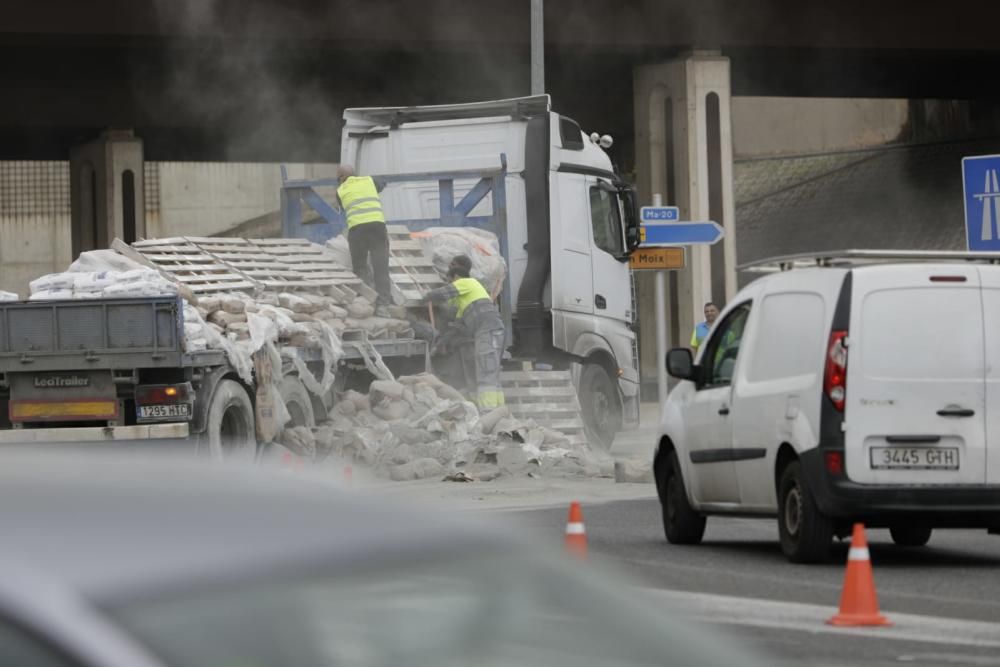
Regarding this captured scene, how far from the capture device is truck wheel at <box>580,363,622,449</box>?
21.5m

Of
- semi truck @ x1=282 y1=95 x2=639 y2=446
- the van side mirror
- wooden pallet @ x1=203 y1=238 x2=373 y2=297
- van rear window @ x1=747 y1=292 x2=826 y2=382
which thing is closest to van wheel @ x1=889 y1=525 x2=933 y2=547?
the van side mirror

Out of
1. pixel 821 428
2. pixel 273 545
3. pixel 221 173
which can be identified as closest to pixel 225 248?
pixel 821 428

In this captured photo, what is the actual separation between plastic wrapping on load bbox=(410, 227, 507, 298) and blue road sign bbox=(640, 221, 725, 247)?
4.34 meters

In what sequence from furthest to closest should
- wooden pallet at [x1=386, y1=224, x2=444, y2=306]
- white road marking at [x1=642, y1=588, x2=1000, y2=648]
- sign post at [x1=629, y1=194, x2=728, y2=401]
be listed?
sign post at [x1=629, y1=194, x2=728, y2=401] < wooden pallet at [x1=386, y1=224, x2=444, y2=306] < white road marking at [x1=642, y1=588, x2=1000, y2=648]

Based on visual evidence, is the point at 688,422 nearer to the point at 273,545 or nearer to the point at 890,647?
the point at 890,647

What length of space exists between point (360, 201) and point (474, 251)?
1315 millimetres

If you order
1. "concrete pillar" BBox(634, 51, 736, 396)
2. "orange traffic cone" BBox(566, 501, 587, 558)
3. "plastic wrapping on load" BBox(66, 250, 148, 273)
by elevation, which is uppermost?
"concrete pillar" BBox(634, 51, 736, 396)

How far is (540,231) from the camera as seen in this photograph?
20.7 m

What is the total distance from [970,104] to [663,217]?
83.4 feet

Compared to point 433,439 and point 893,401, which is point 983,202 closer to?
point 433,439

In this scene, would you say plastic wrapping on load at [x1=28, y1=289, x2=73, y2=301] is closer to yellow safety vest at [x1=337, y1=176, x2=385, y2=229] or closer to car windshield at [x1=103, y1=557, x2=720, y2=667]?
yellow safety vest at [x1=337, y1=176, x2=385, y2=229]

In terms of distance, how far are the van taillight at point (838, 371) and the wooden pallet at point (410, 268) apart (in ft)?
31.4

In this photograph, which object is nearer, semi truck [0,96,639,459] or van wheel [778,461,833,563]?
van wheel [778,461,833,563]

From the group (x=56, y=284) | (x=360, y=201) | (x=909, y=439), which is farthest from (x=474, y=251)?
(x=909, y=439)
